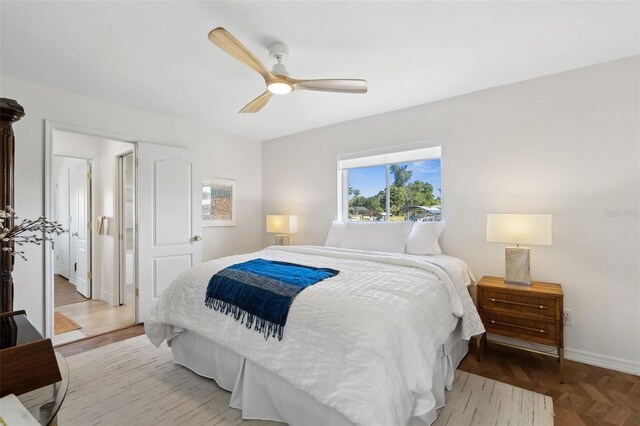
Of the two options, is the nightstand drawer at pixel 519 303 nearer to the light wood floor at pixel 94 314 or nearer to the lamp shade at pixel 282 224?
the lamp shade at pixel 282 224

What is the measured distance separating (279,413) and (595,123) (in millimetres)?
3220

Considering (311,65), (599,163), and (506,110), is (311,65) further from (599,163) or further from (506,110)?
(599,163)

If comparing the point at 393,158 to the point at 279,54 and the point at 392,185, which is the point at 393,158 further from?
the point at 279,54

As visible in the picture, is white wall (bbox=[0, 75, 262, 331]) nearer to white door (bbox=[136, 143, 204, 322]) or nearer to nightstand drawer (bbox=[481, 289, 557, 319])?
white door (bbox=[136, 143, 204, 322])

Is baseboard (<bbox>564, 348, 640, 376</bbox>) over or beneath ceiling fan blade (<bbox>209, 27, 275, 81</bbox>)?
beneath

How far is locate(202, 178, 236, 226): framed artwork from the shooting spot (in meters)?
4.21

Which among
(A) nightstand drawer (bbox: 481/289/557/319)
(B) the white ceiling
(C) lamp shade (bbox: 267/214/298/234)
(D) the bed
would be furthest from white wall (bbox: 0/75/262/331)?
(A) nightstand drawer (bbox: 481/289/557/319)

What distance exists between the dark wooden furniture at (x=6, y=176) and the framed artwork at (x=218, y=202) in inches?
92.1

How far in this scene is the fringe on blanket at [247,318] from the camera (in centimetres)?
173

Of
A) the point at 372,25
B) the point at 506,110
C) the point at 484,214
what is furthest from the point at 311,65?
the point at 484,214

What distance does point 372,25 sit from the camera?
6.45 feet

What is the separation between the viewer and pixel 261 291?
191 centimetres

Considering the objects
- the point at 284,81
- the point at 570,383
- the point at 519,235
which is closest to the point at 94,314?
the point at 284,81

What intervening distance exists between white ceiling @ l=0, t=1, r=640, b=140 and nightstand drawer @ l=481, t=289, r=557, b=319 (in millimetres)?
1878
